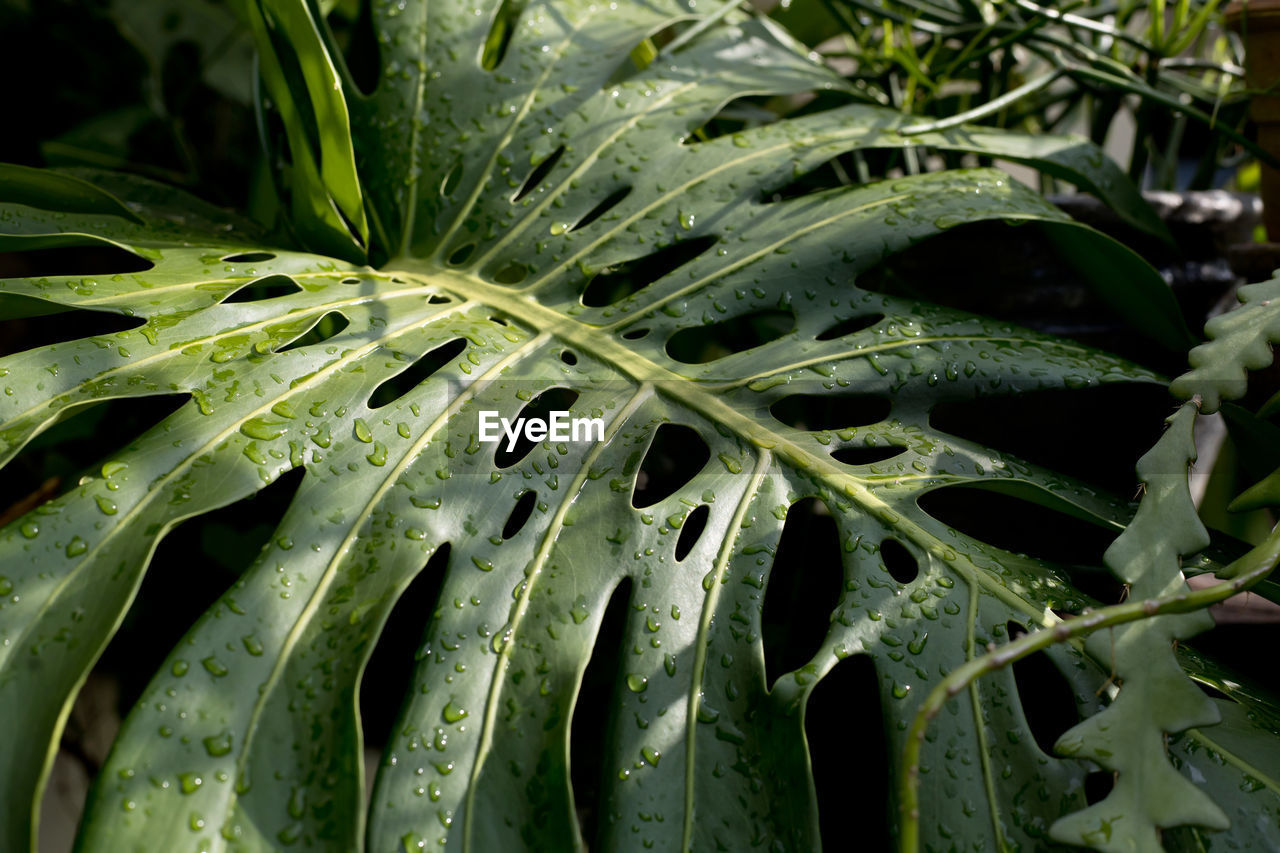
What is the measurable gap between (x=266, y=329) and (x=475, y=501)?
234 mm

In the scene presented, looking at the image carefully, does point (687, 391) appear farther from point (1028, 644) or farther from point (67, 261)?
point (67, 261)

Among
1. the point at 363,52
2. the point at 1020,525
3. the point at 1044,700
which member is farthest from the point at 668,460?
the point at 363,52

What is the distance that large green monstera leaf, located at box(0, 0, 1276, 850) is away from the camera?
0.46 metres

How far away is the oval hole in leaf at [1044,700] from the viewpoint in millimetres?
668

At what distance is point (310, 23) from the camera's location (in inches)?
28.0

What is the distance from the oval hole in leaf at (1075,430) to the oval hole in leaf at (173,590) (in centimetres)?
92

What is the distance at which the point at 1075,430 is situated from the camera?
102 centimetres

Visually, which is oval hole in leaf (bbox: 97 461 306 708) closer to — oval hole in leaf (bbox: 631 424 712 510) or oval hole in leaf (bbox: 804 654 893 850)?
oval hole in leaf (bbox: 631 424 712 510)

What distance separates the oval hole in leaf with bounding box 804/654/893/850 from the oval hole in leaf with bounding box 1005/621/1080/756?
13 centimetres

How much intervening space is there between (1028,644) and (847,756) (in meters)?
0.46

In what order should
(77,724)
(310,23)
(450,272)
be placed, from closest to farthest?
(310,23) < (450,272) < (77,724)

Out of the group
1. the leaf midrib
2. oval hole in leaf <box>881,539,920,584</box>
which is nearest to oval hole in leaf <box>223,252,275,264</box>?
the leaf midrib

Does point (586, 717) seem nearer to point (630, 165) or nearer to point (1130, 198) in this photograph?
point (630, 165)

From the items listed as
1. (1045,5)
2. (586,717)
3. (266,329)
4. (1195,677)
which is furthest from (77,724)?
(1045,5)
